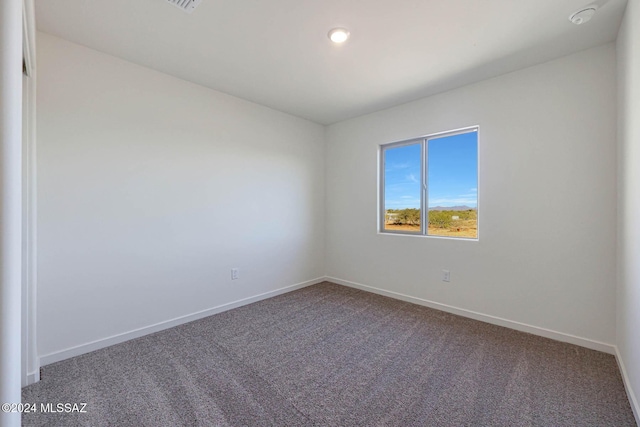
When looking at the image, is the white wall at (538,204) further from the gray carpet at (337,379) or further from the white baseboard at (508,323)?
the gray carpet at (337,379)

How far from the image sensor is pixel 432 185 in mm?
3424

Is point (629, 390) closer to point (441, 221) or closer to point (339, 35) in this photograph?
point (441, 221)

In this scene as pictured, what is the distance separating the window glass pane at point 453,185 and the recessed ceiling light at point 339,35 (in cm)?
181

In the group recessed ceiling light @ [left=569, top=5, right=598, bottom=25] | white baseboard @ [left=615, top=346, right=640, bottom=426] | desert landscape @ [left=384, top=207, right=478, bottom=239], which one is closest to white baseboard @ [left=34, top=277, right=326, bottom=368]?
desert landscape @ [left=384, top=207, right=478, bottom=239]

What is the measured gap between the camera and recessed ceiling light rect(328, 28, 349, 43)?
81.9 inches

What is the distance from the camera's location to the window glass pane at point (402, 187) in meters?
3.57

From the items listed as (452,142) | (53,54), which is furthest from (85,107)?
(452,142)

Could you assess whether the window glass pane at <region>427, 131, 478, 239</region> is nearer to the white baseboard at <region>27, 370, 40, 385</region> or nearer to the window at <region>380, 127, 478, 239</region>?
the window at <region>380, 127, 478, 239</region>

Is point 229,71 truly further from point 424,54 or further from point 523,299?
point 523,299

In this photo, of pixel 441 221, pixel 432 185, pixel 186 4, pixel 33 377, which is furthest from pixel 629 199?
pixel 33 377

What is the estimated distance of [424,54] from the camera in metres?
2.40

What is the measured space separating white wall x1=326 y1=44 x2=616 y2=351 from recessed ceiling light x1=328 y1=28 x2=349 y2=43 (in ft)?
5.20

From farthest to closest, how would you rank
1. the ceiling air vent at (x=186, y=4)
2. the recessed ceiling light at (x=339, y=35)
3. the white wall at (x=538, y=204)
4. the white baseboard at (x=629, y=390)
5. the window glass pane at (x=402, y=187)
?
1. the window glass pane at (x=402, y=187)
2. the white wall at (x=538, y=204)
3. the recessed ceiling light at (x=339, y=35)
4. the ceiling air vent at (x=186, y=4)
5. the white baseboard at (x=629, y=390)

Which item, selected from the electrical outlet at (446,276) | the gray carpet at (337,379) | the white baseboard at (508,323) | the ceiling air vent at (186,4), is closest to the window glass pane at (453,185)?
the electrical outlet at (446,276)
